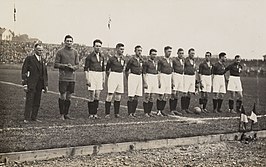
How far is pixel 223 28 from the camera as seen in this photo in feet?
16.1

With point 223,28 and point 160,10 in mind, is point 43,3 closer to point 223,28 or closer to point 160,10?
point 160,10

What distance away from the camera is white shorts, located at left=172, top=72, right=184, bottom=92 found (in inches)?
193

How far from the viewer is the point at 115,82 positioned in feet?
14.4

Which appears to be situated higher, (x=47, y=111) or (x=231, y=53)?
(x=231, y=53)

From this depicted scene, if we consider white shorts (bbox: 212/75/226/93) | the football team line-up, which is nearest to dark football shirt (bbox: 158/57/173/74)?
the football team line-up

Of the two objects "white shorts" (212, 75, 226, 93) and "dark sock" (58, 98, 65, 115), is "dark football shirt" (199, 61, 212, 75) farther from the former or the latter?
"dark sock" (58, 98, 65, 115)

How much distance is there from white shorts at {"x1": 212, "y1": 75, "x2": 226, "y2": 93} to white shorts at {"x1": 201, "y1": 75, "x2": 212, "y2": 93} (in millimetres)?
58

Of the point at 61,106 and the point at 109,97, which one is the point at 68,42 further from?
the point at 109,97

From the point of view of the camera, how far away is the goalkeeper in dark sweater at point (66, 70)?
406cm

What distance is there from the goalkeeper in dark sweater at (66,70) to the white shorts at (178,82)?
1.27m

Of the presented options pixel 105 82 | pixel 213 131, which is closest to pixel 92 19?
pixel 105 82

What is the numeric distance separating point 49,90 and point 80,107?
0.38m

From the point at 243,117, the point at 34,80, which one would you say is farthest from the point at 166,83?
the point at 34,80

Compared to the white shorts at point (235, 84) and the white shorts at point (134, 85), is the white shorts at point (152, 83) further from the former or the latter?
the white shorts at point (235, 84)
